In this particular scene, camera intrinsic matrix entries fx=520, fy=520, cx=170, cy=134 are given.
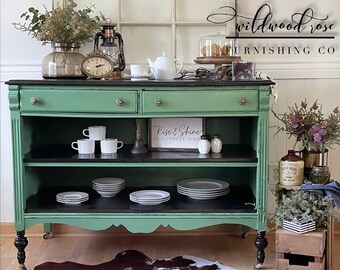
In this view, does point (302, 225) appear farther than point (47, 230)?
No

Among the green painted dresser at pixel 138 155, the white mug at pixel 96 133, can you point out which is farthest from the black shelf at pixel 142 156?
the white mug at pixel 96 133

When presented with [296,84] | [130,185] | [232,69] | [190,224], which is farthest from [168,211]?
[296,84]

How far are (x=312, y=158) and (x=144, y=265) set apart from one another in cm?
111

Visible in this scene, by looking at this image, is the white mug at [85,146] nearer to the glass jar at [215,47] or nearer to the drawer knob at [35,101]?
the drawer knob at [35,101]

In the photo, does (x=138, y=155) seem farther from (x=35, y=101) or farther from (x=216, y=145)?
(x=35, y=101)

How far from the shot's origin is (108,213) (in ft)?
9.30

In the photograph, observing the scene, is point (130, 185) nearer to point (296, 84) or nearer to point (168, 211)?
point (168, 211)

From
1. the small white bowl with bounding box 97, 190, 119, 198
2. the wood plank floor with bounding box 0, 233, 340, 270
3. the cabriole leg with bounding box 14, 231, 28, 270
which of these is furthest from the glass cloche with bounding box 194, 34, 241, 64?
the cabriole leg with bounding box 14, 231, 28, 270

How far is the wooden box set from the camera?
2666 mm

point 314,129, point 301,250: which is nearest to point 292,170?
point 314,129

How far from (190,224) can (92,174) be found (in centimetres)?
81

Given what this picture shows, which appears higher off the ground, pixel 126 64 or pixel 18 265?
pixel 126 64

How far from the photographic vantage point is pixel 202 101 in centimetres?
276

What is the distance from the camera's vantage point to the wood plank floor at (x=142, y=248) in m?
3.01
